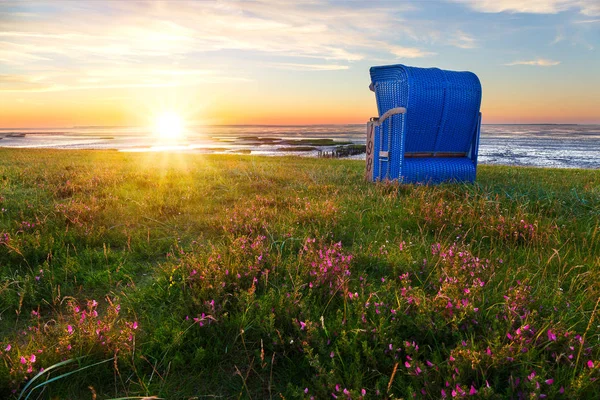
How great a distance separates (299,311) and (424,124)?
7.33 metres

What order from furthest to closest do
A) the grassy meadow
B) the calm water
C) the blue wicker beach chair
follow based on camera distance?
the calm water, the blue wicker beach chair, the grassy meadow

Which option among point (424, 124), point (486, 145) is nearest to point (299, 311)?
point (424, 124)

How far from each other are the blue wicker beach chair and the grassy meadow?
371 cm

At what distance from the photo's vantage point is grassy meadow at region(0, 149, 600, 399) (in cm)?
216

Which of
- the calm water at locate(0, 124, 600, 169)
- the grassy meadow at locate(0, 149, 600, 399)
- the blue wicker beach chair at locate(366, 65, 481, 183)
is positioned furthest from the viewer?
the calm water at locate(0, 124, 600, 169)

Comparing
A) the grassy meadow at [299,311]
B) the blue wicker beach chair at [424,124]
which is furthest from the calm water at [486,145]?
the grassy meadow at [299,311]

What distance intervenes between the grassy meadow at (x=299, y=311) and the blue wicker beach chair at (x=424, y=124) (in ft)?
12.2

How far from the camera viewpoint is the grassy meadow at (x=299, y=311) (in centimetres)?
216

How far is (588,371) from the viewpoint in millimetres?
2053

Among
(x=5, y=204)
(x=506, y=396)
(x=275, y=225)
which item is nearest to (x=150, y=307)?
(x=275, y=225)

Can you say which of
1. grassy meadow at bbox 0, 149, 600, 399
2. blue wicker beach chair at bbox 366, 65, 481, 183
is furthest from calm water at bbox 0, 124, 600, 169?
grassy meadow at bbox 0, 149, 600, 399

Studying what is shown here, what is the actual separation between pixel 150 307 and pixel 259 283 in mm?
932

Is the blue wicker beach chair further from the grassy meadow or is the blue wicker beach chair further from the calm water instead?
the calm water

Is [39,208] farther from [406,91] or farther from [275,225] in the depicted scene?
[406,91]
